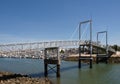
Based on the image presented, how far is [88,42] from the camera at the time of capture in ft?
259

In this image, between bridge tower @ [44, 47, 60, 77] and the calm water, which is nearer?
the calm water

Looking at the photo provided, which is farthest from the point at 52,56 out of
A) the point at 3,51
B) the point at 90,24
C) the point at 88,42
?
the point at 90,24

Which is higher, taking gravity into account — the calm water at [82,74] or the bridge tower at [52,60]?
the bridge tower at [52,60]

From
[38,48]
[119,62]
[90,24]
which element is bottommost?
[119,62]

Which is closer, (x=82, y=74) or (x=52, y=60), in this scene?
(x=52, y=60)

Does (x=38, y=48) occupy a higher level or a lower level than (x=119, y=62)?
higher

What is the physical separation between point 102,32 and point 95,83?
233ft

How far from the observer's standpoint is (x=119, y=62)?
10188 centimetres

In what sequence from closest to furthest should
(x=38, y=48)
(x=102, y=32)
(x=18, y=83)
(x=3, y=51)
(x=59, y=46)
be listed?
(x=18, y=83), (x=3, y=51), (x=38, y=48), (x=59, y=46), (x=102, y=32)

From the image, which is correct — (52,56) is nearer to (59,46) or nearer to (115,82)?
(59,46)

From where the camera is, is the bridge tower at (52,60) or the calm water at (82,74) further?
the bridge tower at (52,60)

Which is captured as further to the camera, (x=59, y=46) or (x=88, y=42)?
(x=88, y=42)

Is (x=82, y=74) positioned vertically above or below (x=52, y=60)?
below

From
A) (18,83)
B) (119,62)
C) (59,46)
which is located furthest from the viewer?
(119,62)
